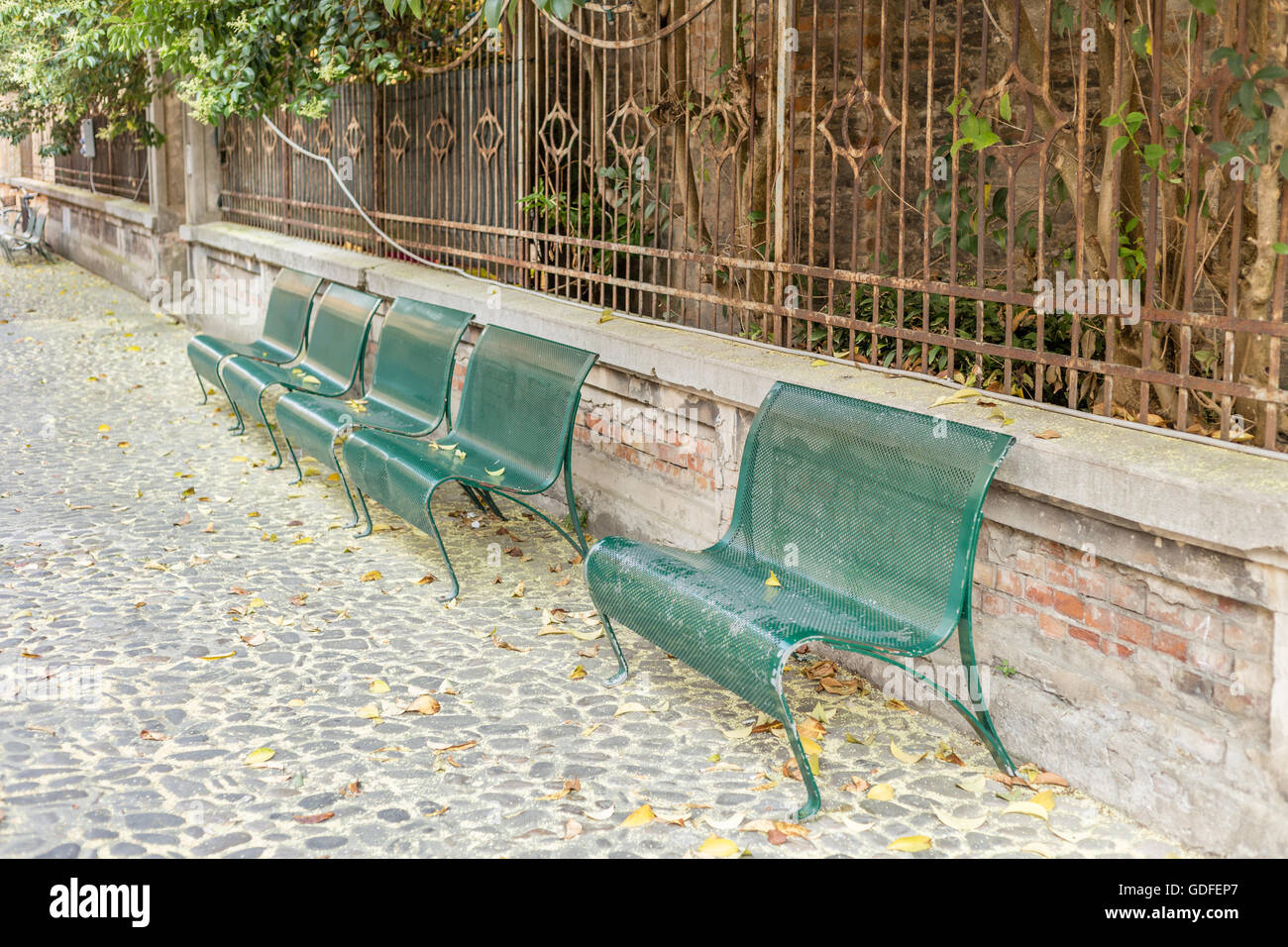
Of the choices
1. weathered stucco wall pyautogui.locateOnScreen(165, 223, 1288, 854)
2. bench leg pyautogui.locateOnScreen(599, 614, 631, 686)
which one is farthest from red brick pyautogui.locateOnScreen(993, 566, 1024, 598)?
bench leg pyautogui.locateOnScreen(599, 614, 631, 686)

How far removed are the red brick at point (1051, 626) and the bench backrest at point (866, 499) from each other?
0.25 m

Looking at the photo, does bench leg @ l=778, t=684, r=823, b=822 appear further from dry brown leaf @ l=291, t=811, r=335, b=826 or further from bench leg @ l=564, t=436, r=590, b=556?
bench leg @ l=564, t=436, r=590, b=556

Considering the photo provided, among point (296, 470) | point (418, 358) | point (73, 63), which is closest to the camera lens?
point (418, 358)

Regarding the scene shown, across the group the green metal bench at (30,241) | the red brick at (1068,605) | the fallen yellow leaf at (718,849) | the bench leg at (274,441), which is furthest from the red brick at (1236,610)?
the green metal bench at (30,241)

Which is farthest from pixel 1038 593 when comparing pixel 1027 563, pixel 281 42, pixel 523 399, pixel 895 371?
pixel 281 42

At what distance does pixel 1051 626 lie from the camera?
374cm

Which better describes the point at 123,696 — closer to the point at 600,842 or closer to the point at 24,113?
the point at 600,842

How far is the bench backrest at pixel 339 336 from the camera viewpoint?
7.53 meters

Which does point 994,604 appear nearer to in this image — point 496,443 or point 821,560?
point 821,560

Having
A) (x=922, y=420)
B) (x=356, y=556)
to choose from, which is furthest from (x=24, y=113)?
(x=922, y=420)

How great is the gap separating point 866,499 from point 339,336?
4677 mm

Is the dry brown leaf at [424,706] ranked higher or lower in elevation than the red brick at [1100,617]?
lower

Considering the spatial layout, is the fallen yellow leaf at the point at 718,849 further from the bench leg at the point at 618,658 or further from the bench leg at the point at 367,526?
the bench leg at the point at 367,526

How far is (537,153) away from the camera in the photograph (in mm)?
7004
